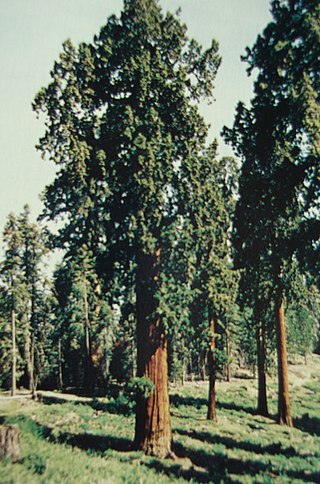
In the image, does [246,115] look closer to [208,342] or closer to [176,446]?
[176,446]

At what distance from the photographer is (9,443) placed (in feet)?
24.8

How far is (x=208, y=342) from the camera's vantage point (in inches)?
781

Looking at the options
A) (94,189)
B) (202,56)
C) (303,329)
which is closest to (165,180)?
(94,189)

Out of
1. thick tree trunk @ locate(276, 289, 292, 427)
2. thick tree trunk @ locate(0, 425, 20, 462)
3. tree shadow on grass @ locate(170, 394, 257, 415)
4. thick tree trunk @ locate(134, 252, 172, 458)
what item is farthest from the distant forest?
tree shadow on grass @ locate(170, 394, 257, 415)

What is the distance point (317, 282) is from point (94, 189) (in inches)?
278

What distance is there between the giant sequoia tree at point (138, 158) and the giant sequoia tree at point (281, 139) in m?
1.91

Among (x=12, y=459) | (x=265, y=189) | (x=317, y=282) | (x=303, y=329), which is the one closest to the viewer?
(x=12, y=459)

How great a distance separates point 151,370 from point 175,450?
3.00m

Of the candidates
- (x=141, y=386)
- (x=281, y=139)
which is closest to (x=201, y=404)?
(x=141, y=386)

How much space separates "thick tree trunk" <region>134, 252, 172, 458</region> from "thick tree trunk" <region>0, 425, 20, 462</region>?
3830 mm

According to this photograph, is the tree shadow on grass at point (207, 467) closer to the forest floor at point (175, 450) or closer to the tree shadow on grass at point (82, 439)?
the forest floor at point (175, 450)

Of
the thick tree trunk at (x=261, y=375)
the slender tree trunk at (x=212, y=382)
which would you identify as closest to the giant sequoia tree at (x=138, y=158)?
the slender tree trunk at (x=212, y=382)

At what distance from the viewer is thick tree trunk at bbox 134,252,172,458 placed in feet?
Result: 33.6

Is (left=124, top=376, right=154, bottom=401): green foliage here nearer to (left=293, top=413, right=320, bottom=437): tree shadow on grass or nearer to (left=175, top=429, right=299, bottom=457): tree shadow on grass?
(left=175, top=429, right=299, bottom=457): tree shadow on grass
